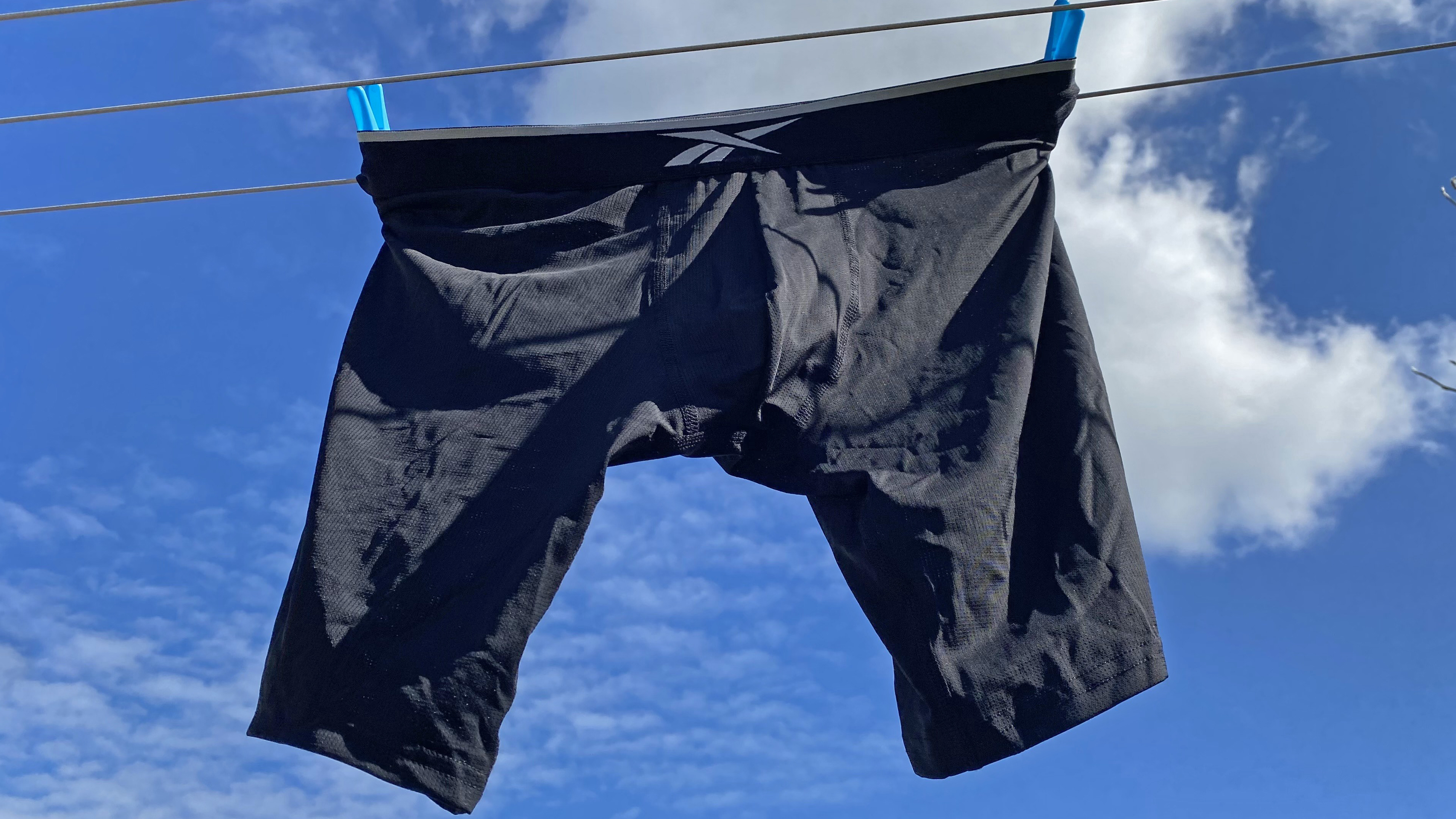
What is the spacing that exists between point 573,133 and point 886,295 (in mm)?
1068

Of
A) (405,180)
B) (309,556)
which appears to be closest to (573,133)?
(405,180)

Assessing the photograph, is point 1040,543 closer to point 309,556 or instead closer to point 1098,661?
point 1098,661

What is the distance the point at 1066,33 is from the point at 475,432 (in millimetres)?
1968

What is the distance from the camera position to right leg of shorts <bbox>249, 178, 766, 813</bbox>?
118 inches

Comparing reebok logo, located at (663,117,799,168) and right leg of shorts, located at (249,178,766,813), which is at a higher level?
reebok logo, located at (663,117,799,168)

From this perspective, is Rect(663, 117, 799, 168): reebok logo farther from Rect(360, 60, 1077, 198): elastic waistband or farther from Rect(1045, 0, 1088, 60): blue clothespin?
Rect(1045, 0, 1088, 60): blue clothespin

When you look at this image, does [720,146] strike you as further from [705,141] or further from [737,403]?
[737,403]

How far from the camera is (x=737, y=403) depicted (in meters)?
3.28

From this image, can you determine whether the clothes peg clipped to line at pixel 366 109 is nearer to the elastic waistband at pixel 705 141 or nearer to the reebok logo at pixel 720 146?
the elastic waistband at pixel 705 141

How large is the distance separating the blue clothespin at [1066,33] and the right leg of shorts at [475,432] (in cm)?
98

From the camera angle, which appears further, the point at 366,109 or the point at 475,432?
the point at 366,109

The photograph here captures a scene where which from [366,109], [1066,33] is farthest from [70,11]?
[1066,33]

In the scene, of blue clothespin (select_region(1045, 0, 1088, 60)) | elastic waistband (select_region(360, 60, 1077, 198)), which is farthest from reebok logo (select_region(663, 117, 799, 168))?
blue clothespin (select_region(1045, 0, 1088, 60))

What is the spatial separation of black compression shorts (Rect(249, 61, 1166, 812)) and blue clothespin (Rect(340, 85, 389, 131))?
0.26 ft
